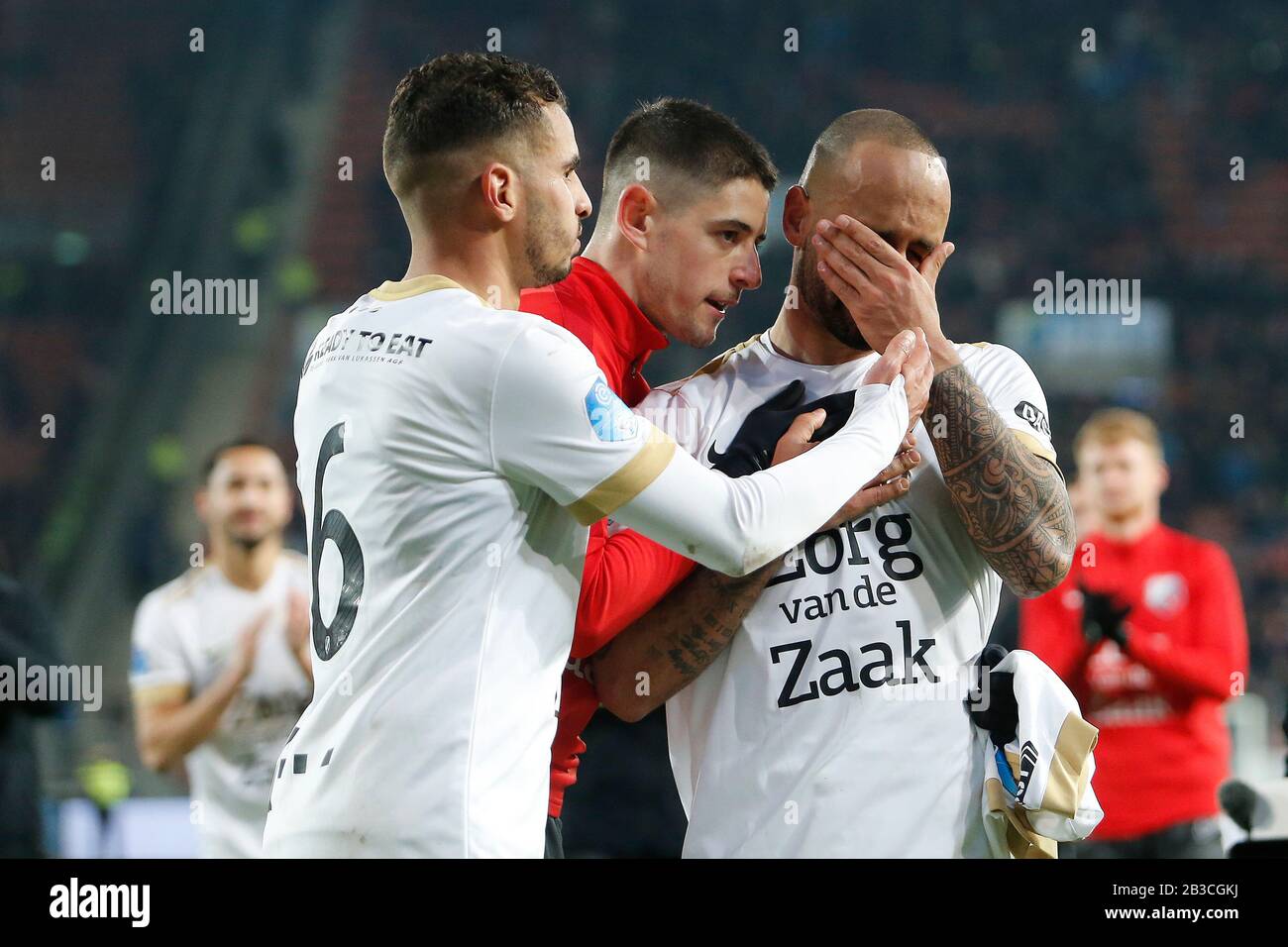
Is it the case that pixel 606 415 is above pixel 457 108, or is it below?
below

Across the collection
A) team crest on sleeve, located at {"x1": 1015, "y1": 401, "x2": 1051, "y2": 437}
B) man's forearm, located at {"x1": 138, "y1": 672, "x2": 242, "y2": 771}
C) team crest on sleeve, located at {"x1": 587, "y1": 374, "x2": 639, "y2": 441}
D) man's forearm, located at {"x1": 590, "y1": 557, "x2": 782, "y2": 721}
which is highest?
team crest on sleeve, located at {"x1": 1015, "y1": 401, "x2": 1051, "y2": 437}

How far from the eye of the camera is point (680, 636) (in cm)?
234

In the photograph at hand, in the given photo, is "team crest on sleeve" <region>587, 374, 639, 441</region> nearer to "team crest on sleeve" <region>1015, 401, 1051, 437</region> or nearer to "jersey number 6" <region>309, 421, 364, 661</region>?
"jersey number 6" <region>309, 421, 364, 661</region>

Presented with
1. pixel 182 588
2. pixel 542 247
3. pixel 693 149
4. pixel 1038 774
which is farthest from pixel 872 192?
pixel 182 588

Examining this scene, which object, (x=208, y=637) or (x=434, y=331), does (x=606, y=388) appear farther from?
(x=208, y=637)

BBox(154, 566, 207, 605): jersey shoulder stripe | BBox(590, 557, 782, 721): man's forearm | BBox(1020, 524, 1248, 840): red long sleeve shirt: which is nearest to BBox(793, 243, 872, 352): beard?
BBox(590, 557, 782, 721): man's forearm

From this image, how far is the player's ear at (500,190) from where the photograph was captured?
2199 mm

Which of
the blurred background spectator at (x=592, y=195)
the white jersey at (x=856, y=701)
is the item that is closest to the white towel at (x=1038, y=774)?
the white jersey at (x=856, y=701)

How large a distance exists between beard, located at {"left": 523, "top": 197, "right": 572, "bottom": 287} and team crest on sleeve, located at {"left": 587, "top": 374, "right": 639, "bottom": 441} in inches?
11.7

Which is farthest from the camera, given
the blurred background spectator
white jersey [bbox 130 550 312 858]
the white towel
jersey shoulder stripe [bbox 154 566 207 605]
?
the blurred background spectator

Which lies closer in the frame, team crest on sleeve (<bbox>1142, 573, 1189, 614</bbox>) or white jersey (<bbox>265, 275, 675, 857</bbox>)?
white jersey (<bbox>265, 275, 675, 857</bbox>)

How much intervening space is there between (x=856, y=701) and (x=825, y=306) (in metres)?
0.71

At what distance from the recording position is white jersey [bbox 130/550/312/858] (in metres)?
4.33

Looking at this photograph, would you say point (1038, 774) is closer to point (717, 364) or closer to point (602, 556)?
point (602, 556)
